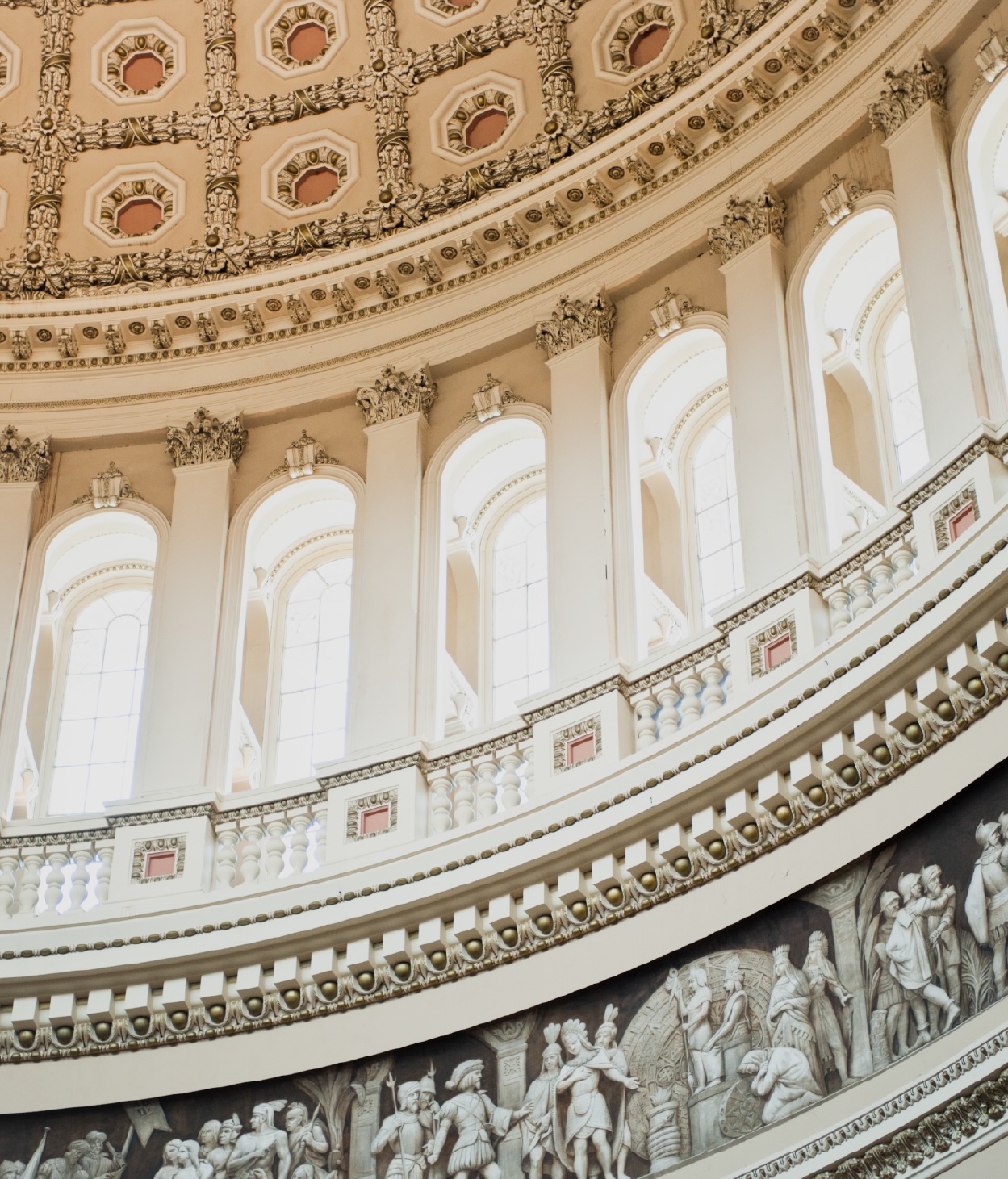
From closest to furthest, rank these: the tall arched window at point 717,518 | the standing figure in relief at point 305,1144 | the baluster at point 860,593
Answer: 1. the baluster at point 860,593
2. the standing figure in relief at point 305,1144
3. the tall arched window at point 717,518

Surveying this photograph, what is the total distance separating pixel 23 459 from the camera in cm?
2395

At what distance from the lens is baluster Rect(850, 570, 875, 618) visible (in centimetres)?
1784

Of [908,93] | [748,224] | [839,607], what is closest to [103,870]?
[839,607]

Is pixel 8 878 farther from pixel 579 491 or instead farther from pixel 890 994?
pixel 890 994

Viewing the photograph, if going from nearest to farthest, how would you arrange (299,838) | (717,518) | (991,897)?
1. (991,897)
2. (299,838)
3. (717,518)

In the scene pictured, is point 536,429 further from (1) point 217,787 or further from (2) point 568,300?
(1) point 217,787

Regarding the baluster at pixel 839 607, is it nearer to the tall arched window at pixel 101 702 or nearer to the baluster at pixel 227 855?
the baluster at pixel 227 855

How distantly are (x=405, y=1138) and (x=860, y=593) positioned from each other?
5361 mm

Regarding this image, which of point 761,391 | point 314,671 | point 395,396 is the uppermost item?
point 395,396

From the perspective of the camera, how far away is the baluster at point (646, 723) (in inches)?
740

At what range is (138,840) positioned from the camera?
20.5 meters

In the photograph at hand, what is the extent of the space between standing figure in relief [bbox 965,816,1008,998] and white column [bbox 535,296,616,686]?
15.3ft

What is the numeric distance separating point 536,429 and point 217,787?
457cm

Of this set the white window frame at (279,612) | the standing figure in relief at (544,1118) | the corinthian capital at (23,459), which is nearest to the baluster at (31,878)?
the white window frame at (279,612)
